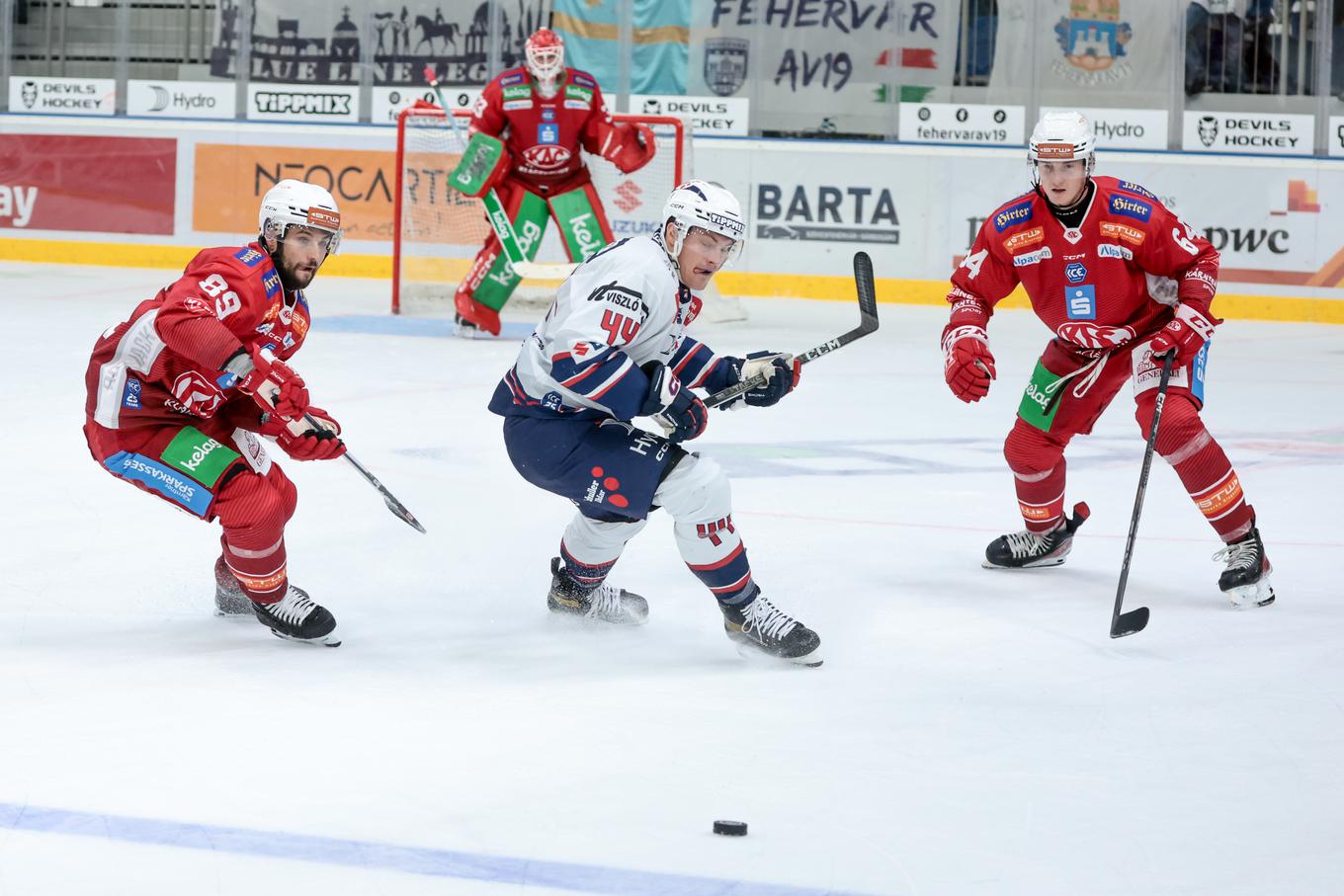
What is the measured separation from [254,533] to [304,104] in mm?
8729

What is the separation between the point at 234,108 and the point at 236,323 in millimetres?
8803

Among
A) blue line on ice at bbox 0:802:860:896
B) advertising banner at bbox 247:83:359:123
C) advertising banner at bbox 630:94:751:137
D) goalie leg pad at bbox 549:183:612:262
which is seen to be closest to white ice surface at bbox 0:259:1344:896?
blue line on ice at bbox 0:802:860:896

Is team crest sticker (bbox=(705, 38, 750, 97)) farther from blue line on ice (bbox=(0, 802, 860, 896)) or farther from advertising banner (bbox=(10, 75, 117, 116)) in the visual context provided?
blue line on ice (bbox=(0, 802, 860, 896))

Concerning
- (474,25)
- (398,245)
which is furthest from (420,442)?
(474,25)

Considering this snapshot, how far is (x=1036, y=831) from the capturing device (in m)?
2.16

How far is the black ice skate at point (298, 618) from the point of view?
9.87 ft

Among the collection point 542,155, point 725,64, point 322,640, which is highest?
point 725,64

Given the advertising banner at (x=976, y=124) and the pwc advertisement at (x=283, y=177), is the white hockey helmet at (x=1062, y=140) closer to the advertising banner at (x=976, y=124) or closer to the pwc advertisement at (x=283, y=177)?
the advertising banner at (x=976, y=124)

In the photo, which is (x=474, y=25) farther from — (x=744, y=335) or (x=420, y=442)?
(x=420, y=442)

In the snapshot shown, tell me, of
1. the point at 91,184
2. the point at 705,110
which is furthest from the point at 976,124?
the point at 91,184

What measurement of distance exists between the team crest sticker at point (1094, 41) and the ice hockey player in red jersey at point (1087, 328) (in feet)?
23.4

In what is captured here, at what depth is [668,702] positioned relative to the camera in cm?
273

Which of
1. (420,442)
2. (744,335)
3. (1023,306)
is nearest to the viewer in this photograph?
(420,442)

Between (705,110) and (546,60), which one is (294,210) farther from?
(705,110)
